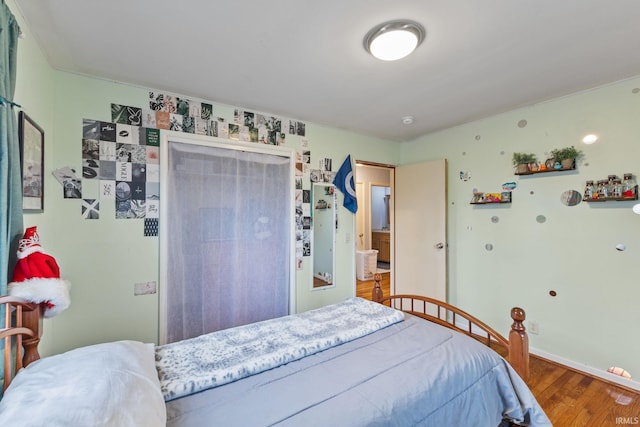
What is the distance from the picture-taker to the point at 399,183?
380 centimetres

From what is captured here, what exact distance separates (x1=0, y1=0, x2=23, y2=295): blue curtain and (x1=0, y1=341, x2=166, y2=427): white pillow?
0.40 meters

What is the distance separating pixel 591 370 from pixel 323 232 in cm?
261

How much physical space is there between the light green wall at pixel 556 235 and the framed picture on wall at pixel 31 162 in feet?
11.8

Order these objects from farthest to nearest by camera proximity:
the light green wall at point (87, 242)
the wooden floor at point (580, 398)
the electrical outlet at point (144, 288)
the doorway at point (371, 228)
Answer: the doorway at point (371, 228), the electrical outlet at point (144, 288), the light green wall at point (87, 242), the wooden floor at point (580, 398)

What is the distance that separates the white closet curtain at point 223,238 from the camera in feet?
7.79

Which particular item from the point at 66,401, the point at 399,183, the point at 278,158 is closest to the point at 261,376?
the point at 66,401

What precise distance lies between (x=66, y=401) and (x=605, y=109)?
11.7 ft

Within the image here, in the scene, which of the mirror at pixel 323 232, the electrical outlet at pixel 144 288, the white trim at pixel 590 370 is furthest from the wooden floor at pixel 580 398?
the electrical outlet at pixel 144 288

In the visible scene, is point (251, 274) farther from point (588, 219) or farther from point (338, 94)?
point (588, 219)

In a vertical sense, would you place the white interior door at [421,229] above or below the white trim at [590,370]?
above

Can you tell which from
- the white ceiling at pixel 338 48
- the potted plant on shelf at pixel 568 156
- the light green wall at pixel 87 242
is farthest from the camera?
the potted plant on shelf at pixel 568 156

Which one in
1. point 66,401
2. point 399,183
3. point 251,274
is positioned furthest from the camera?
point 399,183

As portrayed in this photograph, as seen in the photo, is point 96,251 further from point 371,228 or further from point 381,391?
point 371,228

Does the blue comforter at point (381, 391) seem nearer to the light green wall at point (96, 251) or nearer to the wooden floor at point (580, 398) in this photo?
the wooden floor at point (580, 398)
